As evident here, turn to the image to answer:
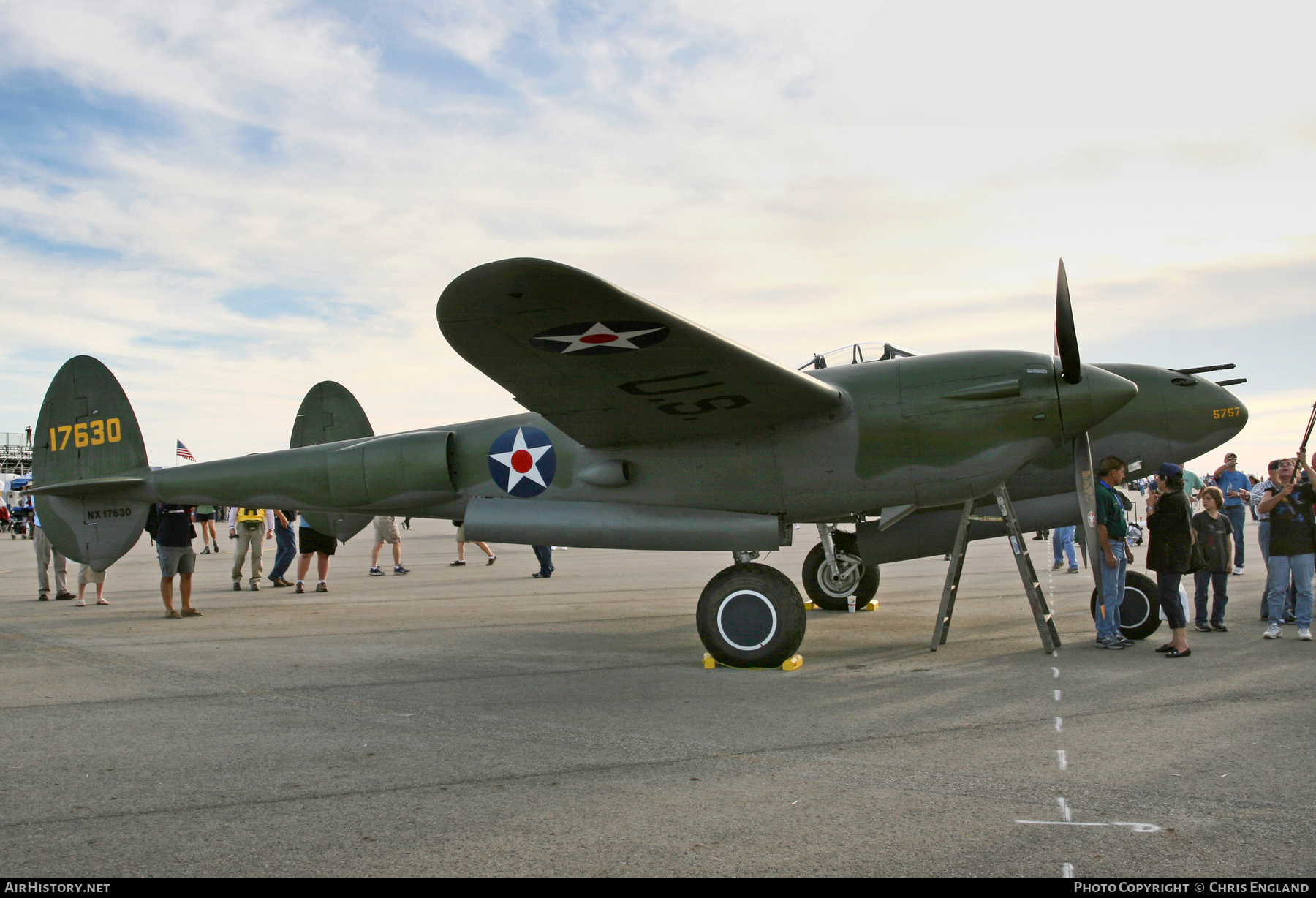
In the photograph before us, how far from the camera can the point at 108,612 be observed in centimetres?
1174

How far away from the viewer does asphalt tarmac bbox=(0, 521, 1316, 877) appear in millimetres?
3348

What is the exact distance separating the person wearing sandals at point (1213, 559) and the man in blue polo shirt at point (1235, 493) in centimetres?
316

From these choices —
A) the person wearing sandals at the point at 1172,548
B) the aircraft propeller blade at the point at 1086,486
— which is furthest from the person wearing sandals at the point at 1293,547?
the aircraft propeller blade at the point at 1086,486

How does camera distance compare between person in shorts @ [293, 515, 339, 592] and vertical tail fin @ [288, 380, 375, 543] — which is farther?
person in shorts @ [293, 515, 339, 592]

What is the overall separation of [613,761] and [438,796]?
0.92 metres

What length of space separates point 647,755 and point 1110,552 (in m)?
4.85

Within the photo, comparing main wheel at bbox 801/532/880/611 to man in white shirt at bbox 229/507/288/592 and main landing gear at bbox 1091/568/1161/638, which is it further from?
man in white shirt at bbox 229/507/288/592

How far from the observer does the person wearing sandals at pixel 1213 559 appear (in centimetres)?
878

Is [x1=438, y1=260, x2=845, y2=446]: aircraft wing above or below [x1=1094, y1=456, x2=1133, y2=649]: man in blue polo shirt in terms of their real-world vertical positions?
above

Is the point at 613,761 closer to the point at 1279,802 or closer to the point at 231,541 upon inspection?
the point at 1279,802

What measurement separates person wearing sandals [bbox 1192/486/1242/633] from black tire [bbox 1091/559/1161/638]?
2.63 feet

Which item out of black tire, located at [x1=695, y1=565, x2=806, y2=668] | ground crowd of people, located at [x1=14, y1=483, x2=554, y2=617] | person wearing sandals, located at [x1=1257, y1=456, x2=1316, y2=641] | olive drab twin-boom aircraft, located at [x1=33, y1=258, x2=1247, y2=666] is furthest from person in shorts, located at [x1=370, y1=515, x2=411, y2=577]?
person wearing sandals, located at [x1=1257, y1=456, x2=1316, y2=641]

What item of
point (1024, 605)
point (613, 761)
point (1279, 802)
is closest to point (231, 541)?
point (1024, 605)

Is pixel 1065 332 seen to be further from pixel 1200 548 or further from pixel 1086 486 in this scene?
pixel 1200 548
